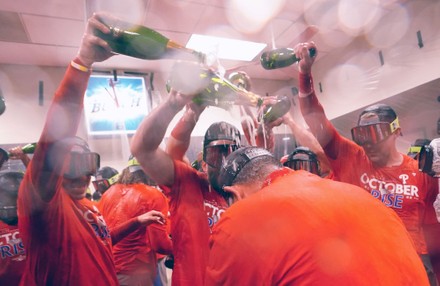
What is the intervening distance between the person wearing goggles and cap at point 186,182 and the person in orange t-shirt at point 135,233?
3.51ft

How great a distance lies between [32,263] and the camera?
3.68 ft

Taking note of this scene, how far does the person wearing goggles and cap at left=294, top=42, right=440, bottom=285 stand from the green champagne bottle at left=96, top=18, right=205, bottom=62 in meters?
1.07

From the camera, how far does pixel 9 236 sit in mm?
1755

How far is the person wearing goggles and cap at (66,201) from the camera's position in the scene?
3.01ft

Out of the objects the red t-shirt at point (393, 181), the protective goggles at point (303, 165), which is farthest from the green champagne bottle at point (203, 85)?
the red t-shirt at point (393, 181)

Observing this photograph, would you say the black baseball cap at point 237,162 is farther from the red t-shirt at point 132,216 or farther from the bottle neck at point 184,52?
the red t-shirt at point 132,216

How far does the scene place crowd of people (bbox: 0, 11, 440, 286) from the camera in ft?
2.50

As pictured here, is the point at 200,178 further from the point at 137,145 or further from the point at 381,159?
the point at 381,159

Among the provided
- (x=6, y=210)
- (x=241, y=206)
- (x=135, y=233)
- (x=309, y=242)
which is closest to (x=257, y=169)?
(x=241, y=206)

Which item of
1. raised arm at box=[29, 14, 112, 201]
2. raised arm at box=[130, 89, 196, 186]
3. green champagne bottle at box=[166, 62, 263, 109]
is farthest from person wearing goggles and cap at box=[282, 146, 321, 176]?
raised arm at box=[29, 14, 112, 201]

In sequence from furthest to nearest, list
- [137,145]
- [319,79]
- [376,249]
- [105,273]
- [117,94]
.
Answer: [319,79], [117,94], [137,145], [105,273], [376,249]

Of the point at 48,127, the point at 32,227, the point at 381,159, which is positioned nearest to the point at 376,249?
the point at 48,127

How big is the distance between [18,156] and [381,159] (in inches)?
115

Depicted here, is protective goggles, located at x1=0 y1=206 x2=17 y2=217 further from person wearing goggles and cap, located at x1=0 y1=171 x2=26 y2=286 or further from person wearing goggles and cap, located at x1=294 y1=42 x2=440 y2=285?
person wearing goggles and cap, located at x1=294 y1=42 x2=440 y2=285
